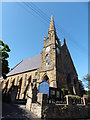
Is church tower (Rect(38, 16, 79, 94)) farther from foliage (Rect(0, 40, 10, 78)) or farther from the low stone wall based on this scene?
foliage (Rect(0, 40, 10, 78))

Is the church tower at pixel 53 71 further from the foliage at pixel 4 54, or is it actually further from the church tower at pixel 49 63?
the foliage at pixel 4 54

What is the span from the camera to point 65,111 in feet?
35.0

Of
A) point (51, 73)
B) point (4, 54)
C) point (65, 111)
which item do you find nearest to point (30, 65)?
point (51, 73)

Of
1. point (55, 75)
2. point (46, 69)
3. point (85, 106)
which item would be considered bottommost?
point (85, 106)

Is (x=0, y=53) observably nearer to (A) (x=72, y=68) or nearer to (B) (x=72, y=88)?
(B) (x=72, y=88)

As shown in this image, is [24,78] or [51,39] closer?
[51,39]

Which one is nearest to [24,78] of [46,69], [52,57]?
[46,69]

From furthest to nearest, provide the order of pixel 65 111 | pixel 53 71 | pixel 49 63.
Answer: pixel 49 63 → pixel 53 71 → pixel 65 111

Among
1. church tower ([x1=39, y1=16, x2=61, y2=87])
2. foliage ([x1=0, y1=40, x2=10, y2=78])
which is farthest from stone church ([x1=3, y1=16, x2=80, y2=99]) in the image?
foliage ([x1=0, y1=40, x2=10, y2=78])

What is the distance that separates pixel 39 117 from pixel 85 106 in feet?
24.4

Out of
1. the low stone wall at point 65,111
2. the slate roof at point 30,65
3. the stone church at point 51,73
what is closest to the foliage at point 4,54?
the stone church at point 51,73

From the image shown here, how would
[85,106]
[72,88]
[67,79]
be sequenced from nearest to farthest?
[85,106]
[72,88]
[67,79]

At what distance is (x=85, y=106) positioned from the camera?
1304cm

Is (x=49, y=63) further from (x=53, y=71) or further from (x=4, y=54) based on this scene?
(x=4, y=54)
